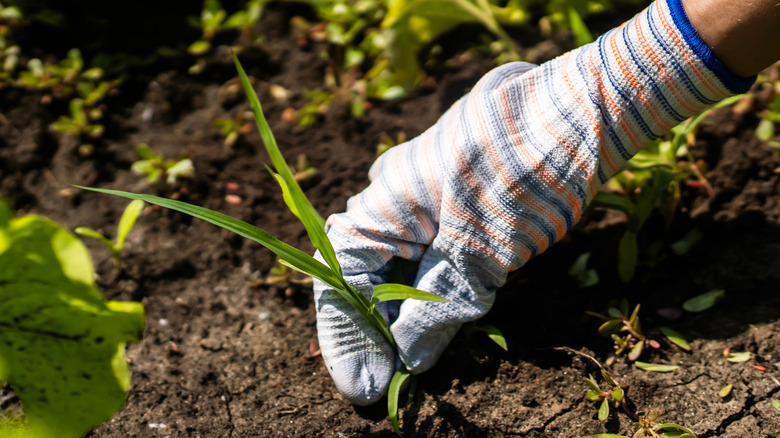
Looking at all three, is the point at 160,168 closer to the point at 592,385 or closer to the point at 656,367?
the point at 592,385

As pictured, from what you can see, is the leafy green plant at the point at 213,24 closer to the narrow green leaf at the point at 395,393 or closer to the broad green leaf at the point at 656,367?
the narrow green leaf at the point at 395,393

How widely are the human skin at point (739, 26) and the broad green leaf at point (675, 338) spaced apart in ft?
1.93

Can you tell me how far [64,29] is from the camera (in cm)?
222

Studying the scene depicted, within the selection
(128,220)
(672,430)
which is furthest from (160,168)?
(672,430)

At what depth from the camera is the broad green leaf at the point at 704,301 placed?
1371mm

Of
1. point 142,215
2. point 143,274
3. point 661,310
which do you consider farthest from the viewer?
point 142,215

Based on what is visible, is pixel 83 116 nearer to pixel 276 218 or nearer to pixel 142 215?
pixel 142 215

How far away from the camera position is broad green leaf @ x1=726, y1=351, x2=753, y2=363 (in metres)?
1.28

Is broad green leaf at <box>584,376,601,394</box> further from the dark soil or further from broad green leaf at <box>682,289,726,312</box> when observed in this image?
broad green leaf at <box>682,289,726,312</box>

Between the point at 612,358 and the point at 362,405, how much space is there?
0.55 meters

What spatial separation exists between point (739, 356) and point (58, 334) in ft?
4.26

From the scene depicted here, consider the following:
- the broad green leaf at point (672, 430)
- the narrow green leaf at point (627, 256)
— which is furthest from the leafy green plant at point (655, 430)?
the narrow green leaf at point (627, 256)

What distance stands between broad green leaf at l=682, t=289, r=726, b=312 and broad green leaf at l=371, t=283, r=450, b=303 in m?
0.63

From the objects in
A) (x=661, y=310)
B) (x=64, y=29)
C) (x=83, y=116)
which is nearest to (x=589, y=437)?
(x=661, y=310)
